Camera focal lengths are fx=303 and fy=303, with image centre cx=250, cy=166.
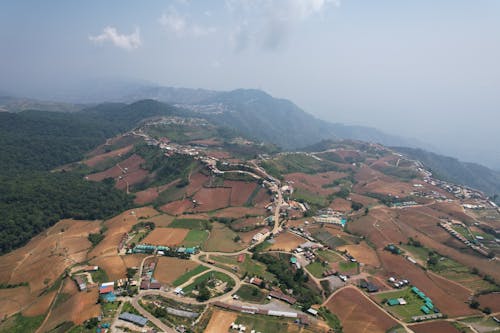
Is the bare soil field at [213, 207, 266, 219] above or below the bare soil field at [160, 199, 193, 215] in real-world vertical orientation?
above

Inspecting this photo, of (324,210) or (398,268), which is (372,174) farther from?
(398,268)

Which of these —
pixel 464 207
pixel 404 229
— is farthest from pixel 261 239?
pixel 464 207

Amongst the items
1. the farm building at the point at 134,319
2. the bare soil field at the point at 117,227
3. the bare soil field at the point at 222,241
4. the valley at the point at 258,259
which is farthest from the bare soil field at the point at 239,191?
the farm building at the point at 134,319

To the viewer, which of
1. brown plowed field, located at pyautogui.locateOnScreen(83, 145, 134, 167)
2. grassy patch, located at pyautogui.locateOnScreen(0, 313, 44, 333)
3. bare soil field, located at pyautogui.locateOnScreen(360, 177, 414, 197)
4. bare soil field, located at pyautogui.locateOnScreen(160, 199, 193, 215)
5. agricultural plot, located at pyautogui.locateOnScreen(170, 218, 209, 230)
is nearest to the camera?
grassy patch, located at pyautogui.locateOnScreen(0, 313, 44, 333)

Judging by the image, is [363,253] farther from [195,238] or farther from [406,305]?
[195,238]

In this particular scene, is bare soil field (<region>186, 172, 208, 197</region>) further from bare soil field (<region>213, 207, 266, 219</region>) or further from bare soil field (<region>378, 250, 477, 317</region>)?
bare soil field (<region>378, 250, 477, 317</region>)

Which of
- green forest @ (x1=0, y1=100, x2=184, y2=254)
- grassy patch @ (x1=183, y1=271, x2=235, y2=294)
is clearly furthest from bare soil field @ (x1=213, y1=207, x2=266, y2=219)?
green forest @ (x1=0, y1=100, x2=184, y2=254)

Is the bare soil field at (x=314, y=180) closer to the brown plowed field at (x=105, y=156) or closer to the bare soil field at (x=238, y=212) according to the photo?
the bare soil field at (x=238, y=212)

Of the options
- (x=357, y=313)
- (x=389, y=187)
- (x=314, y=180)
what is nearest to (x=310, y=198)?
(x=314, y=180)
